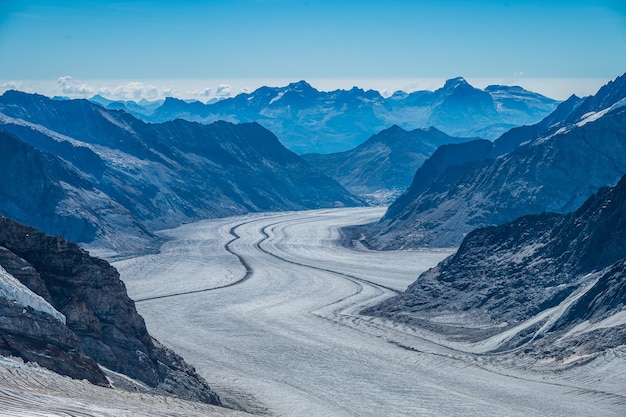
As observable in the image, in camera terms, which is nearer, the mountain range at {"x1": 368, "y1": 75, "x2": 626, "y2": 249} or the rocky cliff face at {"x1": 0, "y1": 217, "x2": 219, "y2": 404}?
the rocky cliff face at {"x1": 0, "y1": 217, "x2": 219, "y2": 404}

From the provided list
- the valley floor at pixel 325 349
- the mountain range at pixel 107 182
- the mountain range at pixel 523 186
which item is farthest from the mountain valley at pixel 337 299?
the mountain range at pixel 107 182

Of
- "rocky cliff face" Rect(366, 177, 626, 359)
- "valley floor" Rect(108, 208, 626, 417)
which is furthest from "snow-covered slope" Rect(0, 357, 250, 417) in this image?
"rocky cliff face" Rect(366, 177, 626, 359)

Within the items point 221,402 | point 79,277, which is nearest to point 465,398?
point 221,402

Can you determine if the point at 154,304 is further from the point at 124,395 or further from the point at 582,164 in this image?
the point at 582,164

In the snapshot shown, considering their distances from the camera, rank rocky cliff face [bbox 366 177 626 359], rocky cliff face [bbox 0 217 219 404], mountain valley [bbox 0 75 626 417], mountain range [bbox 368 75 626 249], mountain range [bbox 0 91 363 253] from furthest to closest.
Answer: mountain range [bbox 0 91 363 253], mountain range [bbox 368 75 626 249], rocky cliff face [bbox 366 177 626 359], mountain valley [bbox 0 75 626 417], rocky cliff face [bbox 0 217 219 404]

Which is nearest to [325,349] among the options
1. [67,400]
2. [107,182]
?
[67,400]

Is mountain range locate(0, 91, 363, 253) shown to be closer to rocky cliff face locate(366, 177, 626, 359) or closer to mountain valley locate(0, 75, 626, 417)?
mountain valley locate(0, 75, 626, 417)
